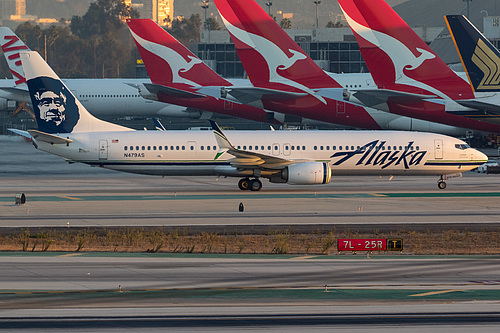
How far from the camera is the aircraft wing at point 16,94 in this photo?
10581 centimetres

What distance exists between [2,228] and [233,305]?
1841 cm

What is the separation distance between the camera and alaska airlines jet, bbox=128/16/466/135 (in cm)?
7312

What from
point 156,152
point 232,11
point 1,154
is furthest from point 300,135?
point 1,154

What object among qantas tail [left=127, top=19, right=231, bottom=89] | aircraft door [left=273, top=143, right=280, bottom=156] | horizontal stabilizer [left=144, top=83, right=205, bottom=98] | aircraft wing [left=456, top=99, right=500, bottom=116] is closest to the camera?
aircraft door [left=273, top=143, right=280, bottom=156]

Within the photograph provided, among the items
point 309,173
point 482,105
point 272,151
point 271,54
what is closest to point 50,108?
point 272,151

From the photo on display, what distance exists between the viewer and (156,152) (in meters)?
53.3

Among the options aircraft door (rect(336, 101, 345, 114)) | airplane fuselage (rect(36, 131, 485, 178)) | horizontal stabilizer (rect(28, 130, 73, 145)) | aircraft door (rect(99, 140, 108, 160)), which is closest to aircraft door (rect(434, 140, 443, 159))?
airplane fuselage (rect(36, 131, 485, 178))

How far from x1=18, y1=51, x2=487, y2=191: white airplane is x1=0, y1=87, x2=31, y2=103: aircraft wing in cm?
5365

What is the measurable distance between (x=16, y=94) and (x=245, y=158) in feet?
208

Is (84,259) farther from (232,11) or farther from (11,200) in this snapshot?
(232,11)

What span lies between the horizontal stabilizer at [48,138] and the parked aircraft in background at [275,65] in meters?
22.8

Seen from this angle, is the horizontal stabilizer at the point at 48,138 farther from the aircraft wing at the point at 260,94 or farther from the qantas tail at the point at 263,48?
the qantas tail at the point at 263,48

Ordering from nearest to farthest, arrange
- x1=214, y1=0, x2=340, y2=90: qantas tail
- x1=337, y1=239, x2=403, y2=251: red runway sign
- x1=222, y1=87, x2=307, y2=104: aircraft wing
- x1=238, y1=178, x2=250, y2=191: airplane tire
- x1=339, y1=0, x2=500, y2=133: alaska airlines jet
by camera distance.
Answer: x1=337, y1=239, x2=403, y2=251: red runway sign → x1=238, y1=178, x2=250, y2=191: airplane tire → x1=339, y1=0, x2=500, y2=133: alaska airlines jet → x1=214, y1=0, x2=340, y2=90: qantas tail → x1=222, y1=87, x2=307, y2=104: aircraft wing

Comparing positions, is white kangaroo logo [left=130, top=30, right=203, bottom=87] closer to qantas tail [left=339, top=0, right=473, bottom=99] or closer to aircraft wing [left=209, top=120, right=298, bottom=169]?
qantas tail [left=339, top=0, right=473, bottom=99]
